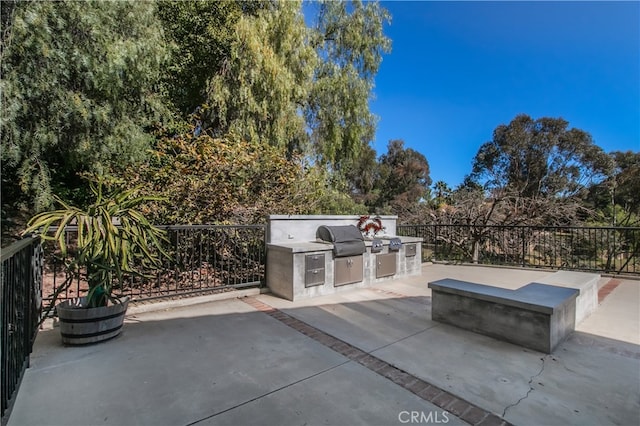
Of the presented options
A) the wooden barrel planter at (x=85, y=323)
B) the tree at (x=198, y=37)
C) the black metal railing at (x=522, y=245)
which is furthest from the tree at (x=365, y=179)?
the wooden barrel planter at (x=85, y=323)

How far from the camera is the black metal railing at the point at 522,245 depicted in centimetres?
780

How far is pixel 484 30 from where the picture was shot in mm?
8727

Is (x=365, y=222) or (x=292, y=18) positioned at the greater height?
(x=292, y=18)

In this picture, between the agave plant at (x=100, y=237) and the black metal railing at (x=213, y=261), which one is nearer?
the agave plant at (x=100, y=237)

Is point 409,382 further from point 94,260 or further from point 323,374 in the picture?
point 94,260

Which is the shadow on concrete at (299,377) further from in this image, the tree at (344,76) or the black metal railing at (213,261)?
the tree at (344,76)

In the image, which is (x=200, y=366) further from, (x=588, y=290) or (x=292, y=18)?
(x=292, y=18)

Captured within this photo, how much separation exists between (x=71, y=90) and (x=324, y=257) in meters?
5.53

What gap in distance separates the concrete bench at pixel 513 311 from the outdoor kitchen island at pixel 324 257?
5.53 feet

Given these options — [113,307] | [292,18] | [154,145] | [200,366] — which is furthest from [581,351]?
[292,18]

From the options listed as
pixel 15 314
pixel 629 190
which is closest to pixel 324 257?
pixel 15 314

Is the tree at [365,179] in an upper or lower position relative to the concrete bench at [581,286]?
upper

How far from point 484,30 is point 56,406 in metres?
11.1

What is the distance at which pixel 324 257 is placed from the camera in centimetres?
494
